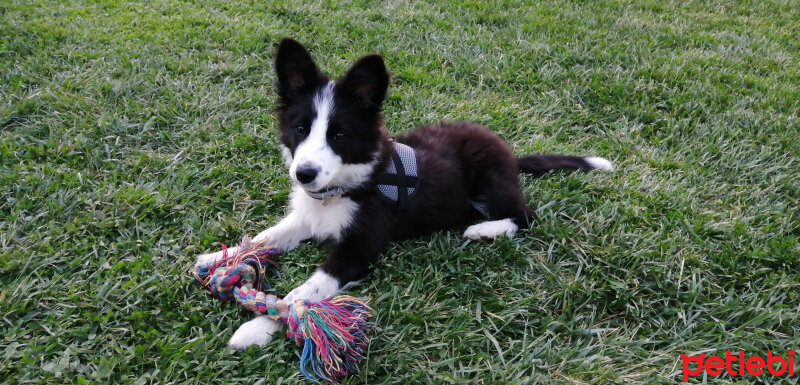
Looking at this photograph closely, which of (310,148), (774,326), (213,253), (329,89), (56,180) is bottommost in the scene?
(774,326)

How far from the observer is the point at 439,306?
239 centimetres

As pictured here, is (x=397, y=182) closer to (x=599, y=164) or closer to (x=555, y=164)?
(x=555, y=164)

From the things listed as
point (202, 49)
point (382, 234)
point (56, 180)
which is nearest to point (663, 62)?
point (382, 234)

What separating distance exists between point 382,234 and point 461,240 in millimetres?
524

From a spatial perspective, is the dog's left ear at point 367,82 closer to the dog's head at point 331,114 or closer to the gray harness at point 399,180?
the dog's head at point 331,114

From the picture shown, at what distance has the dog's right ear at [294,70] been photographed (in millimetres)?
2445

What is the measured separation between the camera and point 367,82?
2.49 m

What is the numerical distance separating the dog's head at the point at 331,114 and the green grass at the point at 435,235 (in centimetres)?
55

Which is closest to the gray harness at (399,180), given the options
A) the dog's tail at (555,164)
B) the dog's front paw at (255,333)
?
the dog's front paw at (255,333)

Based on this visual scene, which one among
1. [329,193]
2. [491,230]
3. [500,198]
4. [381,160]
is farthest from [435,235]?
[329,193]

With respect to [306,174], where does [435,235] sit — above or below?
below

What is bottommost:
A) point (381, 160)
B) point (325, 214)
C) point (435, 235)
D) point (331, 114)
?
point (435, 235)

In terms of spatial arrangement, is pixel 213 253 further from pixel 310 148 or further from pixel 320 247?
pixel 310 148

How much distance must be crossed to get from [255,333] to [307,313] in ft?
0.85
